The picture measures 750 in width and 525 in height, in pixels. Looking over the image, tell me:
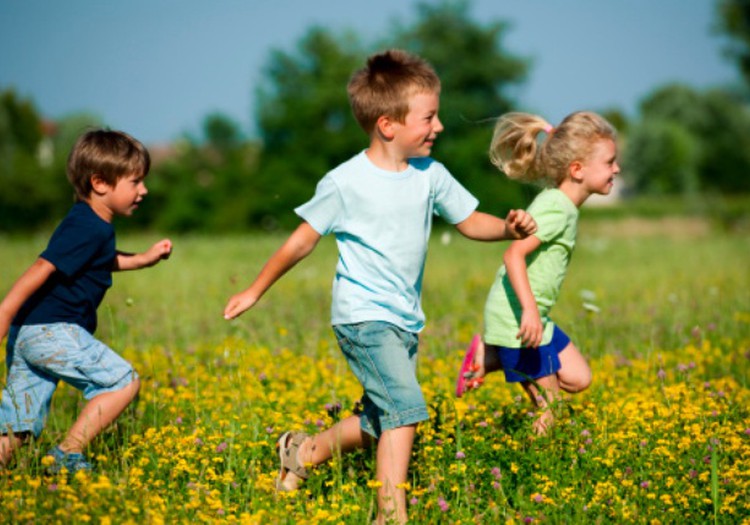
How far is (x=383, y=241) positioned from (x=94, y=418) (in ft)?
5.37

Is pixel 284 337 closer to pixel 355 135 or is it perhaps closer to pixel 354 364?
pixel 354 364

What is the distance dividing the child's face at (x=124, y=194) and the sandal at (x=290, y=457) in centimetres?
140

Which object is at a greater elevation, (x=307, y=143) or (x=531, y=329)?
(x=307, y=143)

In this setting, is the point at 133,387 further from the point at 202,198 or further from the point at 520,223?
the point at 202,198

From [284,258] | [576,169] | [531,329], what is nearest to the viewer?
[284,258]

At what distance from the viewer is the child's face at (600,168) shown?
16.1ft

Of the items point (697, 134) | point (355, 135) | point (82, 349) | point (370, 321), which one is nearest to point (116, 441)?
point (82, 349)

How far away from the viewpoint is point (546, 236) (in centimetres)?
471

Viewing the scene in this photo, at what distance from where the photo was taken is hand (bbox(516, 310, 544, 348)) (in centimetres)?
433

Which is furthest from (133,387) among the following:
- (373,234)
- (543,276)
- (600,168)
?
(600,168)

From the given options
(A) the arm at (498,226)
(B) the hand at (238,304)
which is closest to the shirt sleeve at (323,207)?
(B) the hand at (238,304)

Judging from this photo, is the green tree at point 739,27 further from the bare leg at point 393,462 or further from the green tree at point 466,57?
the bare leg at point 393,462

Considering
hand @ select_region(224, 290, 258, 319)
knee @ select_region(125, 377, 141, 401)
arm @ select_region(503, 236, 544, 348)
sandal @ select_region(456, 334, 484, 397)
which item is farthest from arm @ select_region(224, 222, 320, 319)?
sandal @ select_region(456, 334, 484, 397)

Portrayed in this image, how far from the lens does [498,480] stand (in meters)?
4.00
